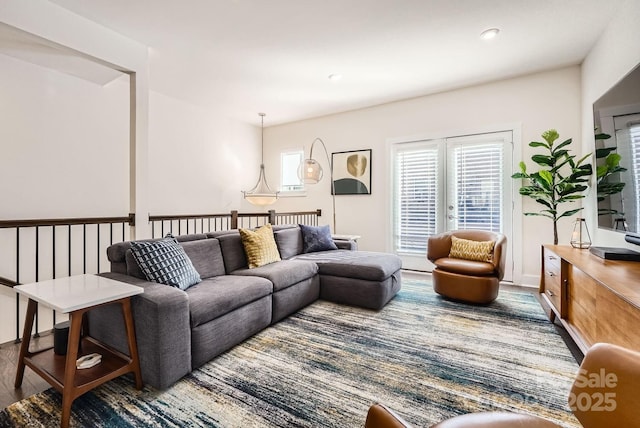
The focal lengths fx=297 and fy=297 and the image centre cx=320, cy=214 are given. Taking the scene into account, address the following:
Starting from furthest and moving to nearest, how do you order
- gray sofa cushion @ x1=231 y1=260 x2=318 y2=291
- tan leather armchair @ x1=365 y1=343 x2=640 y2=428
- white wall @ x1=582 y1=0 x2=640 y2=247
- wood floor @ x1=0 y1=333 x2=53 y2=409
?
gray sofa cushion @ x1=231 y1=260 x2=318 y2=291
white wall @ x1=582 y1=0 x2=640 y2=247
wood floor @ x1=0 y1=333 x2=53 y2=409
tan leather armchair @ x1=365 y1=343 x2=640 y2=428

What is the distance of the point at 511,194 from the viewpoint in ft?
13.0

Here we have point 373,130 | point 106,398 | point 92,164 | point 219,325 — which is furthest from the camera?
point 373,130

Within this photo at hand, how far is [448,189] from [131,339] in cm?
416

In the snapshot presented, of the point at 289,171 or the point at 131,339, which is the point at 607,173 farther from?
the point at 289,171

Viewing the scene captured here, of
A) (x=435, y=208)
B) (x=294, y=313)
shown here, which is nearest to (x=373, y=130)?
(x=435, y=208)

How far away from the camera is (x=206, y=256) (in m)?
2.75

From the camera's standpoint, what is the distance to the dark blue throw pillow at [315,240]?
3951 mm

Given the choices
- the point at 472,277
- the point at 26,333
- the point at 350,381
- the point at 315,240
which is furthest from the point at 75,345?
the point at 472,277

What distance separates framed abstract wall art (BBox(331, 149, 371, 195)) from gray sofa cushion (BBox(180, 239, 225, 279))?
2904 millimetres

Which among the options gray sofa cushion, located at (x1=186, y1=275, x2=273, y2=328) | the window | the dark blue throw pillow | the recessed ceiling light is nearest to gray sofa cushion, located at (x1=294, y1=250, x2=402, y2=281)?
the dark blue throw pillow

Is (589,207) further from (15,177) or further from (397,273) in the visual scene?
(15,177)

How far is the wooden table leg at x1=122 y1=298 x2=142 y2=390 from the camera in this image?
171 cm

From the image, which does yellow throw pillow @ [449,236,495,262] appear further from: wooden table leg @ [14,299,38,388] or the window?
wooden table leg @ [14,299,38,388]

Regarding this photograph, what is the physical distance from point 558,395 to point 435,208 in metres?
3.06
